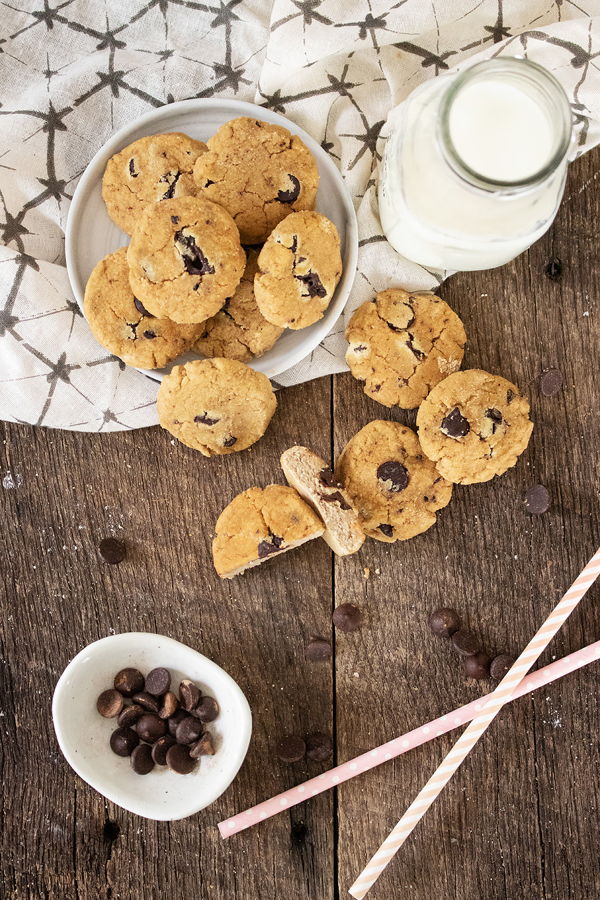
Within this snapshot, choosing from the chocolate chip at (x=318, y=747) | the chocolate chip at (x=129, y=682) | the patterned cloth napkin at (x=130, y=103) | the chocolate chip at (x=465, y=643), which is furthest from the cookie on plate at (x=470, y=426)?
the chocolate chip at (x=129, y=682)

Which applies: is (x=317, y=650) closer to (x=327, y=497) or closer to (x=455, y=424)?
(x=327, y=497)

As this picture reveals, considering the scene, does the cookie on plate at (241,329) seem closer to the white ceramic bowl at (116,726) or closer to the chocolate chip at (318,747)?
the white ceramic bowl at (116,726)

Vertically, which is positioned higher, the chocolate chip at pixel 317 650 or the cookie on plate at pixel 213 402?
the cookie on plate at pixel 213 402

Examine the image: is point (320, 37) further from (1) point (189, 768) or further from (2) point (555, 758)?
(2) point (555, 758)

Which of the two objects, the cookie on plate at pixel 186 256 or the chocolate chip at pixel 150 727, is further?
the chocolate chip at pixel 150 727

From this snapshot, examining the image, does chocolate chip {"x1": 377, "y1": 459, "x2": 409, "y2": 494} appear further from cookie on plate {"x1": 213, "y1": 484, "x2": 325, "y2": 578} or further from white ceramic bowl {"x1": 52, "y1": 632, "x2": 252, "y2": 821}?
white ceramic bowl {"x1": 52, "y1": 632, "x2": 252, "y2": 821}

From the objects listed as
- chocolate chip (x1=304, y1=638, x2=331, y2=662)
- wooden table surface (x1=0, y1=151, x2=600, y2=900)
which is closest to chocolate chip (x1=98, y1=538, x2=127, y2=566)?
wooden table surface (x1=0, y1=151, x2=600, y2=900)

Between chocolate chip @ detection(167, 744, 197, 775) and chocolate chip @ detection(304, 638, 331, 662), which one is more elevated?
chocolate chip @ detection(304, 638, 331, 662)
